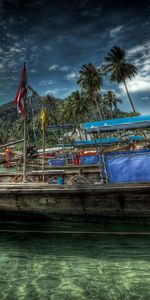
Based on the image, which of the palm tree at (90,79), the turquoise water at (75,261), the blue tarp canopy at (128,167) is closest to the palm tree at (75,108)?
the palm tree at (90,79)

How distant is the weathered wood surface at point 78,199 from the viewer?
6.86 meters

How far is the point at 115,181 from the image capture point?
7.66 m

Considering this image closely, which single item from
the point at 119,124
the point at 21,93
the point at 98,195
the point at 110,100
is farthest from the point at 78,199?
the point at 110,100

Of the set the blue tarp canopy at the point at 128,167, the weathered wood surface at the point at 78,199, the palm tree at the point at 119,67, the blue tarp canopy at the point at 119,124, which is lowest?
the weathered wood surface at the point at 78,199

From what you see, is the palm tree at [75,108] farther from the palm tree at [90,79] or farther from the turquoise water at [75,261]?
the turquoise water at [75,261]

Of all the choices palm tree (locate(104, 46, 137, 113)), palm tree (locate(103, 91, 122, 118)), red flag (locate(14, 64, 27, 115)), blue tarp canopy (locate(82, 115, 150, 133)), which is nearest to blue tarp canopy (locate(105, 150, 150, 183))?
blue tarp canopy (locate(82, 115, 150, 133))

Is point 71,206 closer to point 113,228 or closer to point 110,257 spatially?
point 113,228

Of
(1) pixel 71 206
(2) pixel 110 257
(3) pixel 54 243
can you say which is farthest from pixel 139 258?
(1) pixel 71 206

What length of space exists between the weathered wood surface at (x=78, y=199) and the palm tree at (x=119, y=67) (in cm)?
3458

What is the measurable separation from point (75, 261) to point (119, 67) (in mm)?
39739

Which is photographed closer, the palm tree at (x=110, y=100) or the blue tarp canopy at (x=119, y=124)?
the blue tarp canopy at (x=119, y=124)

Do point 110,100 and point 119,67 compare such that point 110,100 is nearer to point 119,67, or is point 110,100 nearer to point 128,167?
point 119,67

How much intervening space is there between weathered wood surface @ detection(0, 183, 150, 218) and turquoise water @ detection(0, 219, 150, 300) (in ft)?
1.25

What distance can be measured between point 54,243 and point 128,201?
2530 mm
